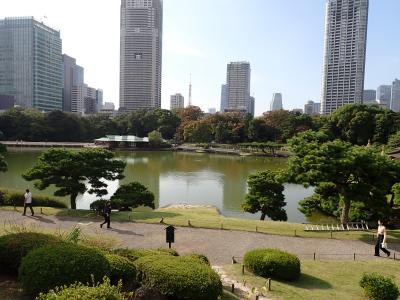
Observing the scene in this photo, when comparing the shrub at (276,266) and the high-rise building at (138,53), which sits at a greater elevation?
the high-rise building at (138,53)

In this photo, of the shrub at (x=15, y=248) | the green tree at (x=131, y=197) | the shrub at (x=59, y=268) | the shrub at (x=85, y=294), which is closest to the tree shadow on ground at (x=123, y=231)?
the green tree at (x=131, y=197)

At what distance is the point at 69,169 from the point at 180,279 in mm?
13081

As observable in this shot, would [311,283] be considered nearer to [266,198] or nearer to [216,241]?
[216,241]

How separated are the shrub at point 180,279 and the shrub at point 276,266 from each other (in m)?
2.70

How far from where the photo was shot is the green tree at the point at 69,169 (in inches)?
703

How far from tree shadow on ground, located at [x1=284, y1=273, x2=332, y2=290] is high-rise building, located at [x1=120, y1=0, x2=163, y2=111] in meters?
145

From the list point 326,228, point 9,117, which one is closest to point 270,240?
point 326,228

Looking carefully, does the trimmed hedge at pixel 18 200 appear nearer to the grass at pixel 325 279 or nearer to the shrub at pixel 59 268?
the grass at pixel 325 279

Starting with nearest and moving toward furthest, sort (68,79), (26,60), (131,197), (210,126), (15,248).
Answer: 1. (15,248)
2. (131,197)
3. (210,126)
4. (26,60)
5. (68,79)

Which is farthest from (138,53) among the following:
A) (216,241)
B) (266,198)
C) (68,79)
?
(216,241)

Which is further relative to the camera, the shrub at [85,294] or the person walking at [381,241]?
the person walking at [381,241]

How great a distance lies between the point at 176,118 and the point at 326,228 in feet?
241

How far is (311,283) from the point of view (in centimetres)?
894

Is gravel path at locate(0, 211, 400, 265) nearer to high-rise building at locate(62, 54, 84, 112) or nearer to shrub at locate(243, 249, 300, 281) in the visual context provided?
shrub at locate(243, 249, 300, 281)
